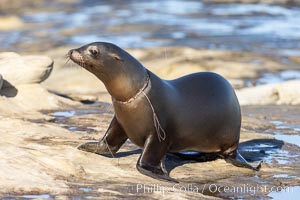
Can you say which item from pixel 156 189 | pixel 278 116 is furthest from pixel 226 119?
pixel 278 116

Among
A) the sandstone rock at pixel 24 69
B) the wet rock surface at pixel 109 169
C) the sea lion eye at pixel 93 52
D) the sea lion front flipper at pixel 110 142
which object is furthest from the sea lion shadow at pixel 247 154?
the sandstone rock at pixel 24 69

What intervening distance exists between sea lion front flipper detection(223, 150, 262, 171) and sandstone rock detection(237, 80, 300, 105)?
3828 mm

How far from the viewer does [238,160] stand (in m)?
7.07

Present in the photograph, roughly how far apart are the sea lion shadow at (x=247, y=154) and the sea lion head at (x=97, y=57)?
0.98 meters

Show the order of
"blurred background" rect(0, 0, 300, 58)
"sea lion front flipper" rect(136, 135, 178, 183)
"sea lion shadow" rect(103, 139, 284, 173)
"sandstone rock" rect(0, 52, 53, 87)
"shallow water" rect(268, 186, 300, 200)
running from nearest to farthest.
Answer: "shallow water" rect(268, 186, 300, 200) → "sea lion front flipper" rect(136, 135, 178, 183) → "sea lion shadow" rect(103, 139, 284, 173) → "sandstone rock" rect(0, 52, 53, 87) → "blurred background" rect(0, 0, 300, 58)

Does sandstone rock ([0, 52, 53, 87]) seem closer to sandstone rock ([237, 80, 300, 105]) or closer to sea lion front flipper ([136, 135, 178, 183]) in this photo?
sandstone rock ([237, 80, 300, 105])

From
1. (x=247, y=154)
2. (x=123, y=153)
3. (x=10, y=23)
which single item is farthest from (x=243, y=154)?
(x=10, y=23)

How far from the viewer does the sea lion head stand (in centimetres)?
624

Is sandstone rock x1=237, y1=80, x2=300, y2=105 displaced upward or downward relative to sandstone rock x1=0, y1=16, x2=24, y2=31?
upward

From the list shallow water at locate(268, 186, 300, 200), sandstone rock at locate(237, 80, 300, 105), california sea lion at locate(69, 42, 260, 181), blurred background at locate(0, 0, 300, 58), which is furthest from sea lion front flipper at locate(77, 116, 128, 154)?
blurred background at locate(0, 0, 300, 58)

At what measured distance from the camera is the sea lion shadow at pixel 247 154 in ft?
23.2

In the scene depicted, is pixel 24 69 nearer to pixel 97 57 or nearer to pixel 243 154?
pixel 243 154

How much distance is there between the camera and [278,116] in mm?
9945

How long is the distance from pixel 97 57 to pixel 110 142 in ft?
2.79
